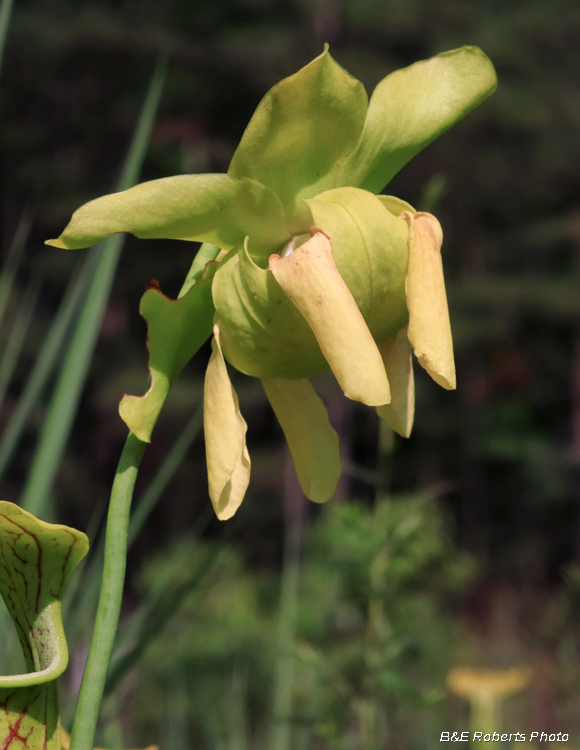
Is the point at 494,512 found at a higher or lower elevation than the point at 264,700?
lower

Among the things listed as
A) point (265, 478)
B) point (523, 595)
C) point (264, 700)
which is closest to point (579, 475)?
point (523, 595)

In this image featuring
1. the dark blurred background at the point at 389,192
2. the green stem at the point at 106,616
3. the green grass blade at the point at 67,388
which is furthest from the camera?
the dark blurred background at the point at 389,192

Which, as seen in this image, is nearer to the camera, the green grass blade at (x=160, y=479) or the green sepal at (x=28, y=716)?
the green sepal at (x=28, y=716)

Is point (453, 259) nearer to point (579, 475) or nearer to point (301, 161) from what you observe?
point (579, 475)

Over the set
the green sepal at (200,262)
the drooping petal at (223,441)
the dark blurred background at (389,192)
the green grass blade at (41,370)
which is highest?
the green sepal at (200,262)

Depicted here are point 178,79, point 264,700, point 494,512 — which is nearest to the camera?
point 264,700

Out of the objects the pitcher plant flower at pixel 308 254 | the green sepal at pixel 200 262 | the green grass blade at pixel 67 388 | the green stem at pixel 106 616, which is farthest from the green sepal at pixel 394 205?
the green grass blade at pixel 67 388

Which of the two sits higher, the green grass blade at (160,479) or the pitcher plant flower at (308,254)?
the pitcher plant flower at (308,254)

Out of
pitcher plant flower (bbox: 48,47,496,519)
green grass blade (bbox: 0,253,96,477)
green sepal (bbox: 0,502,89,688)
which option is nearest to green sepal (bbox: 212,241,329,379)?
pitcher plant flower (bbox: 48,47,496,519)

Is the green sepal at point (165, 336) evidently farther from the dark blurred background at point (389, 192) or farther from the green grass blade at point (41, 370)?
the dark blurred background at point (389, 192)
